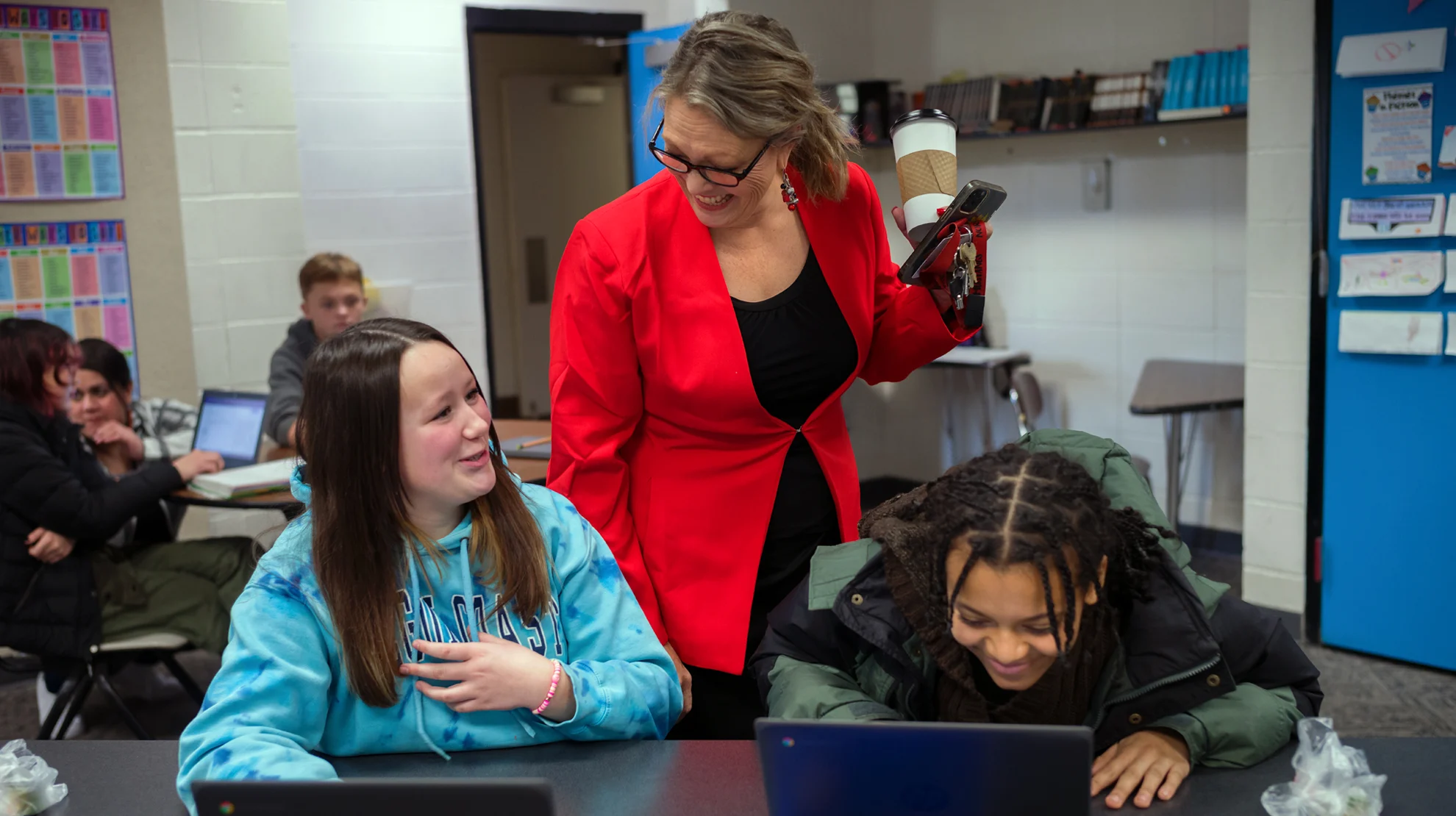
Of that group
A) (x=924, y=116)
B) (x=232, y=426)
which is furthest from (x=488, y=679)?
(x=232, y=426)

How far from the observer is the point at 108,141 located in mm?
4137

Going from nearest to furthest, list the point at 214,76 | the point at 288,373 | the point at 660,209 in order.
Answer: the point at 660,209 → the point at 288,373 → the point at 214,76

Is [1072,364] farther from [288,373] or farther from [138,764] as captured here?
[138,764]

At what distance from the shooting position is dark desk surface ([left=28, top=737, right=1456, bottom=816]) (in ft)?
4.17

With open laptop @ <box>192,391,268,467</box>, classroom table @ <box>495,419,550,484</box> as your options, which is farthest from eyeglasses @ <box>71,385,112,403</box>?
classroom table @ <box>495,419,550,484</box>

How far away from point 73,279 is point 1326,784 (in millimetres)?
3974

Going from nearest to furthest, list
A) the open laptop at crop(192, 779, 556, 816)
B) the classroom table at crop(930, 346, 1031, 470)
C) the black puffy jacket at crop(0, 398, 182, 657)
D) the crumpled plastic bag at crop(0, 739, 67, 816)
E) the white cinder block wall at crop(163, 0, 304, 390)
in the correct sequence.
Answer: the open laptop at crop(192, 779, 556, 816) < the crumpled plastic bag at crop(0, 739, 67, 816) < the black puffy jacket at crop(0, 398, 182, 657) < the white cinder block wall at crop(163, 0, 304, 390) < the classroom table at crop(930, 346, 1031, 470)

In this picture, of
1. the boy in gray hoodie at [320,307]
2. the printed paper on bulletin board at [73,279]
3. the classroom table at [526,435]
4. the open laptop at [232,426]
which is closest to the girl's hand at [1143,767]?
the classroom table at [526,435]

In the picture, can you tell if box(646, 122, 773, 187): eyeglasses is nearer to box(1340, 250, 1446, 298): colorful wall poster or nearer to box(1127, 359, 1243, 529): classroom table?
box(1340, 250, 1446, 298): colorful wall poster

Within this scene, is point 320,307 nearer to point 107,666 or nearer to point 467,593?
point 107,666

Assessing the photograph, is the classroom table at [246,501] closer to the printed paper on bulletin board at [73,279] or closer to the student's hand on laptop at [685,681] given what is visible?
the printed paper on bulletin board at [73,279]

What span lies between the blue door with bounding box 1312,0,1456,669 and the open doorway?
3.95m

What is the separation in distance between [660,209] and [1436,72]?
247 cm

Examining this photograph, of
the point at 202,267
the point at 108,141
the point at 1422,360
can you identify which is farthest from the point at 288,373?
the point at 1422,360
